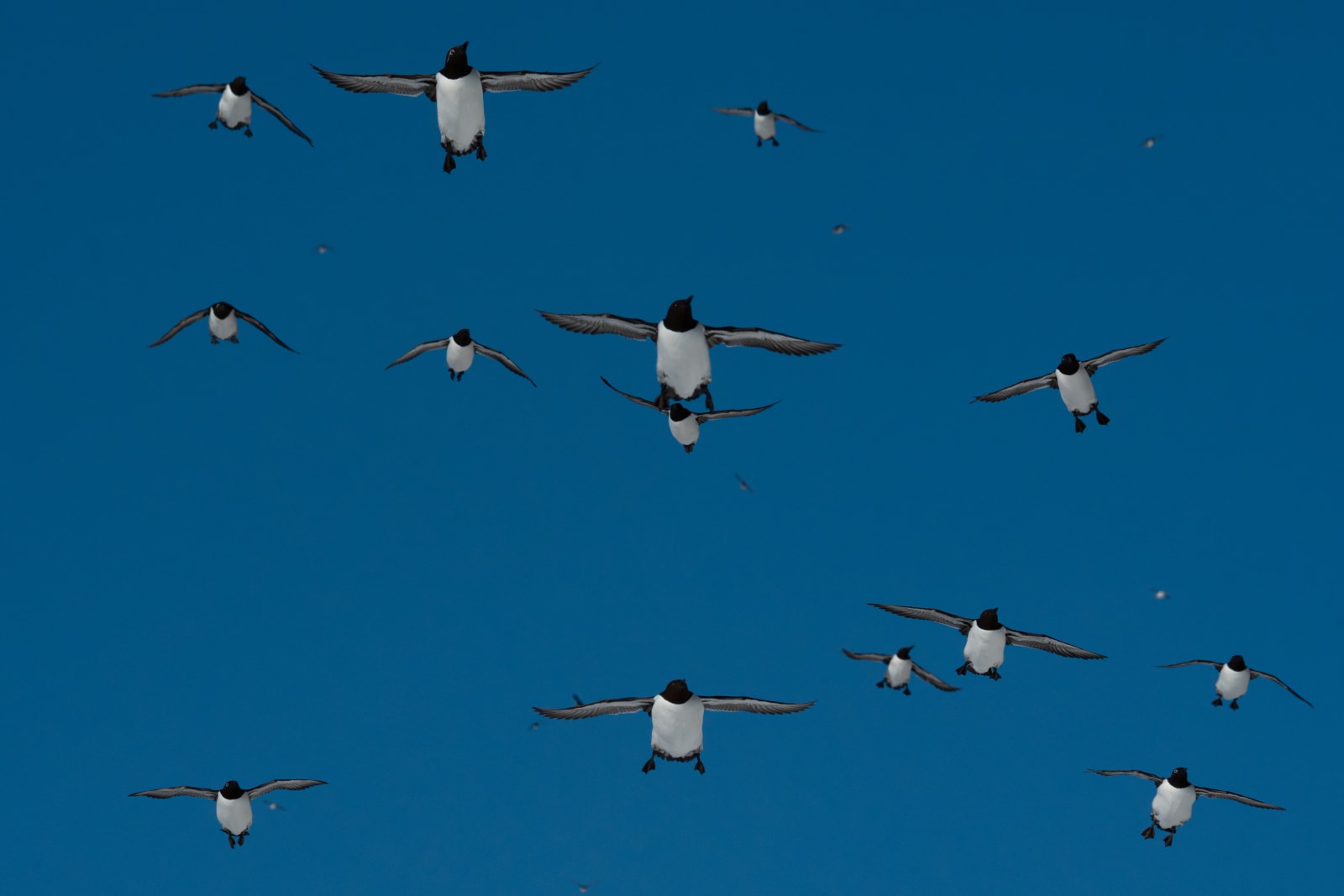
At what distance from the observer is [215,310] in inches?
1319

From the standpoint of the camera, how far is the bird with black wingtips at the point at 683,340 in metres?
24.9

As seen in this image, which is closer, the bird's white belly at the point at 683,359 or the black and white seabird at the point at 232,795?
the bird's white belly at the point at 683,359

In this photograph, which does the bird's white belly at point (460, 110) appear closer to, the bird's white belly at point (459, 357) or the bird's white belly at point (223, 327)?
the bird's white belly at point (459, 357)

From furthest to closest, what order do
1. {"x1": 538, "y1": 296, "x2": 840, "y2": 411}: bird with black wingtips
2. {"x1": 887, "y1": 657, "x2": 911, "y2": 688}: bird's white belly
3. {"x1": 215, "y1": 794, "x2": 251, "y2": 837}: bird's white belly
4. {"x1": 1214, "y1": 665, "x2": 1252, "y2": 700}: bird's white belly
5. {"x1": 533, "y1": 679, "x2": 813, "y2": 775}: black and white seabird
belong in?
{"x1": 887, "y1": 657, "x2": 911, "y2": 688}: bird's white belly
{"x1": 1214, "y1": 665, "x2": 1252, "y2": 700}: bird's white belly
{"x1": 215, "y1": 794, "x2": 251, "y2": 837}: bird's white belly
{"x1": 533, "y1": 679, "x2": 813, "y2": 775}: black and white seabird
{"x1": 538, "y1": 296, "x2": 840, "y2": 411}: bird with black wingtips

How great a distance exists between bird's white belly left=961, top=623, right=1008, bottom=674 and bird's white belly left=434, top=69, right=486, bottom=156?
14.0 meters

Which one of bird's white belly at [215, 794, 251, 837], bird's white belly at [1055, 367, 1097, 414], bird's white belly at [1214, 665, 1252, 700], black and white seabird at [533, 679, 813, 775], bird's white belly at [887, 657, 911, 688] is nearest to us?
black and white seabird at [533, 679, 813, 775]

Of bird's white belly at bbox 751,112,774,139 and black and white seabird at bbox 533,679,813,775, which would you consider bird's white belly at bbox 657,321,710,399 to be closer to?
black and white seabird at bbox 533,679,813,775

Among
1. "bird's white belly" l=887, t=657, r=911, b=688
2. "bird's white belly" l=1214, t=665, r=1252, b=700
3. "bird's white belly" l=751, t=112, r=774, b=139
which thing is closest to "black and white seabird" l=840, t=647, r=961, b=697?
"bird's white belly" l=887, t=657, r=911, b=688

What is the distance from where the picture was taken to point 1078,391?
1145 inches

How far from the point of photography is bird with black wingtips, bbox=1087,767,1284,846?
3297 centimetres

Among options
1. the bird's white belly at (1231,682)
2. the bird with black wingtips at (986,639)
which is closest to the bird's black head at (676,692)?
the bird with black wingtips at (986,639)

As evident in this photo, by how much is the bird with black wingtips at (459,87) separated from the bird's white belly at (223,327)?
9855 millimetres

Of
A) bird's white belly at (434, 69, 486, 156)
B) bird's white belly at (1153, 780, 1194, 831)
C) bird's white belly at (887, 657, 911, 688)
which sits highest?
bird's white belly at (434, 69, 486, 156)

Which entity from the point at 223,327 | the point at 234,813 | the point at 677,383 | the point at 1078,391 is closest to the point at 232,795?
the point at 234,813
